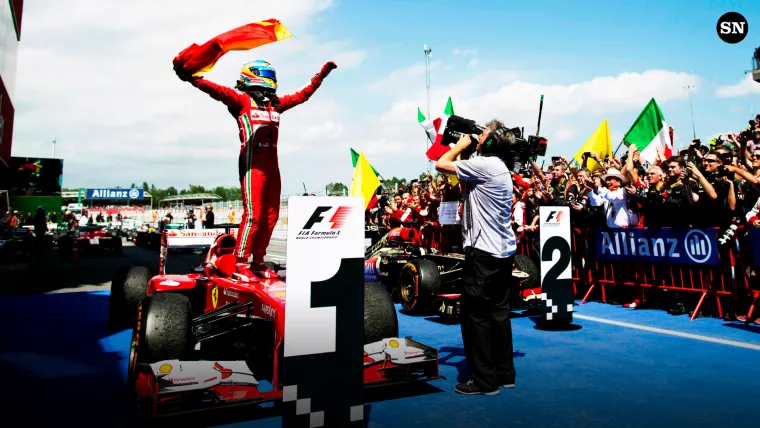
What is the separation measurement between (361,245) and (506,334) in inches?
68.0

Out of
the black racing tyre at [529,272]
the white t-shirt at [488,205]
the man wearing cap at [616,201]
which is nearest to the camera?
the white t-shirt at [488,205]

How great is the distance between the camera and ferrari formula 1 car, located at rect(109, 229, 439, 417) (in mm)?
3260

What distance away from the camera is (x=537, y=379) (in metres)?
4.25

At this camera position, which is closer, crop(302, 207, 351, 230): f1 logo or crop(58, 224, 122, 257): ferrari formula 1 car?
crop(302, 207, 351, 230): f1 logo

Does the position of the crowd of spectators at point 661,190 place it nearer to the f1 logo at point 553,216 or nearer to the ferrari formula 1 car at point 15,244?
the f1 logo at point 553,216

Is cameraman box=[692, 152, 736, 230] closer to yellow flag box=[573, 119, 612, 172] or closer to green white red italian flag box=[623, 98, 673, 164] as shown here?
Result: green white red italian flag box=[623, 98, 673, 164]

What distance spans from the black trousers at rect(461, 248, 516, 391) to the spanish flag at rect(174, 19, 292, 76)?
2710mm

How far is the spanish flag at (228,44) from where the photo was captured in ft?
15.3

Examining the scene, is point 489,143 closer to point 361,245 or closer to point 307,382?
point 361,245

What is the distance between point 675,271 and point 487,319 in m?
4.74

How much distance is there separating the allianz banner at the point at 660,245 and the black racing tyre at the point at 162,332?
622cm

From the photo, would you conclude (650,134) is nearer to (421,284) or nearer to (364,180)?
(421,284)

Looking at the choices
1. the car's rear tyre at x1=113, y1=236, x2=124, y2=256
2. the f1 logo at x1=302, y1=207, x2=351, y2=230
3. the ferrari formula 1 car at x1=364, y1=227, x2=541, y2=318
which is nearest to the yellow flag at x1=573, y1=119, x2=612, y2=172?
the ferrari formula 1 car at x1=364, y1=227, x2=541, y2=318

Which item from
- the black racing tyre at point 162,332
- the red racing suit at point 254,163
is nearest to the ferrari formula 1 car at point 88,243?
the red racing suit at point 254,163
